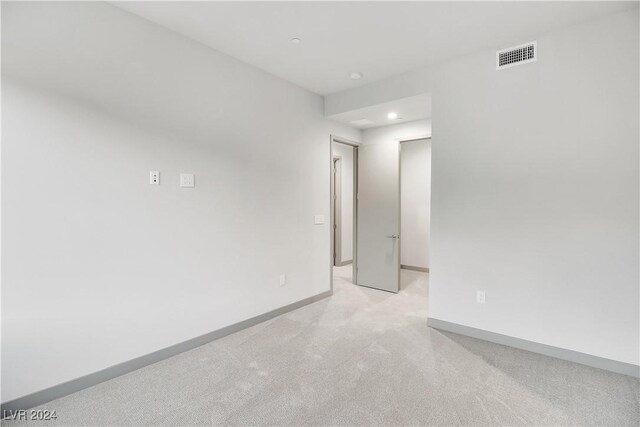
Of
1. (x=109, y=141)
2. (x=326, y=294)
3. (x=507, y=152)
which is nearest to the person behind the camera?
(x=109, y=141)

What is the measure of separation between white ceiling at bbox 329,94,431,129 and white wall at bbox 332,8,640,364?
0.83 ft

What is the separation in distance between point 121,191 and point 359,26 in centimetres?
222

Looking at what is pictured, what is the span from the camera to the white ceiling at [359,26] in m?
2.25

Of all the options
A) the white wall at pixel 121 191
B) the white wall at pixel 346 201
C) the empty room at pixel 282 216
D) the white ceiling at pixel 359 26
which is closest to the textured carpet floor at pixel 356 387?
the empty room at pixel 282 216

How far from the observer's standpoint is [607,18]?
236 centimetres

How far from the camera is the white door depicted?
4438mm

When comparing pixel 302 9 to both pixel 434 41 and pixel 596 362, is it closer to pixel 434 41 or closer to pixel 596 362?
pixel 434 41

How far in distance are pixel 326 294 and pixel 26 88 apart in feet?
11.6

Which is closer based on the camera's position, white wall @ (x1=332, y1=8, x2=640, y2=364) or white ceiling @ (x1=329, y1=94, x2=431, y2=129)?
white wall @ (x1=332, y1=8, x2=640, y2=364)

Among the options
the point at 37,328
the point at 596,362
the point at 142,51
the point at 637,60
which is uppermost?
the point at 142,51

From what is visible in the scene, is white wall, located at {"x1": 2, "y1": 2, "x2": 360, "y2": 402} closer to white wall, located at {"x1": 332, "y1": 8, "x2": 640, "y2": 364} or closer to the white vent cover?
white wall, located at {"x1": 332, "y1": 8, "x2": 640, "y2": 364}

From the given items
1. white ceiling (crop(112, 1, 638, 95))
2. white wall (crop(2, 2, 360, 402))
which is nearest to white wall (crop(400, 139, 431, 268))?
white ceiling (crop(112, 1, 638, 95))

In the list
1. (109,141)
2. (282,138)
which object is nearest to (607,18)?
(282,138)

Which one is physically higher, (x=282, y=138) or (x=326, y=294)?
(x=282, y=138)
